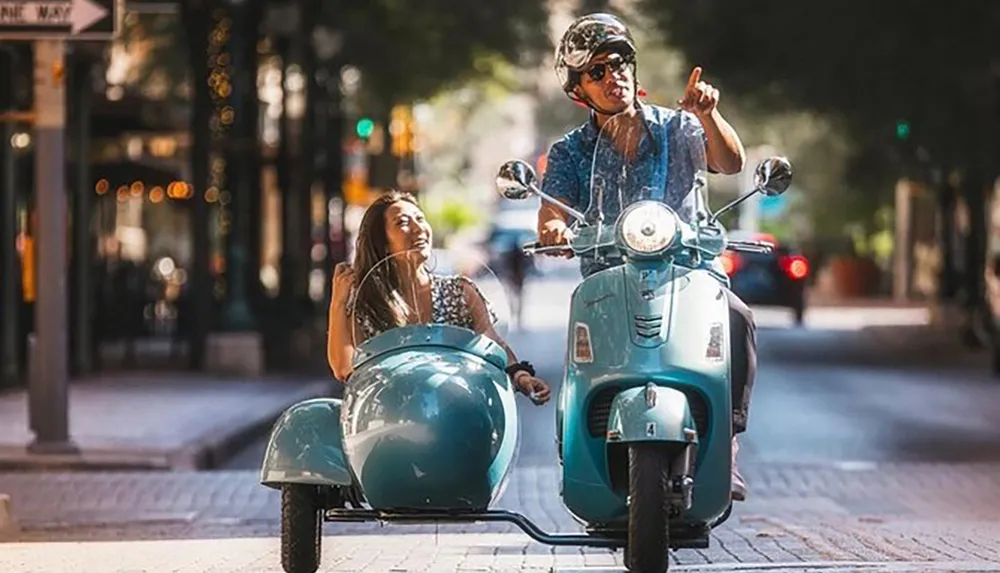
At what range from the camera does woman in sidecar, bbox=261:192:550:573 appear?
7266 mm

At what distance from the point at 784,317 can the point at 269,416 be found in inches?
1029

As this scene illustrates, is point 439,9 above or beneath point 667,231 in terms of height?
above

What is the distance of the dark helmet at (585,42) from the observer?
7668 millimetres

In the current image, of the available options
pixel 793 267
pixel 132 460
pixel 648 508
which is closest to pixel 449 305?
pixel 648 508

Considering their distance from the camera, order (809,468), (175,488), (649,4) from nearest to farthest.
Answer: (175,488)
(809,468)
(649,4)

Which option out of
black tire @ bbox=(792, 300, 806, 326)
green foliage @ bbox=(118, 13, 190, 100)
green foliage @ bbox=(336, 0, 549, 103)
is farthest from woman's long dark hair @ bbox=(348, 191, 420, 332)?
black tire @ bbox=(792, 300, 806, 326)

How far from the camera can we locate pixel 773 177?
25.1 ft

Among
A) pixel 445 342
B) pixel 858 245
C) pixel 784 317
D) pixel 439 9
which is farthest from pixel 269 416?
pixel 858 245

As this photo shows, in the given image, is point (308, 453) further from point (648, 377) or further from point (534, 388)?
point (648, 377)

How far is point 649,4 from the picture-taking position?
31.1m

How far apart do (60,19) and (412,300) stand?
7.19 metres

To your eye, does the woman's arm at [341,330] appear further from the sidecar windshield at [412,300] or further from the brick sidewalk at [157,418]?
the brick sidewalk at [157,418]

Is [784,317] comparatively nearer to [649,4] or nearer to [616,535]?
[649,4]

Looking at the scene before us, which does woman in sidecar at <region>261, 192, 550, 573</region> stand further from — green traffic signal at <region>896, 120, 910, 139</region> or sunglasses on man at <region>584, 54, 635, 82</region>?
green traffic signal at <region>896, 120, 910, 139</region>
